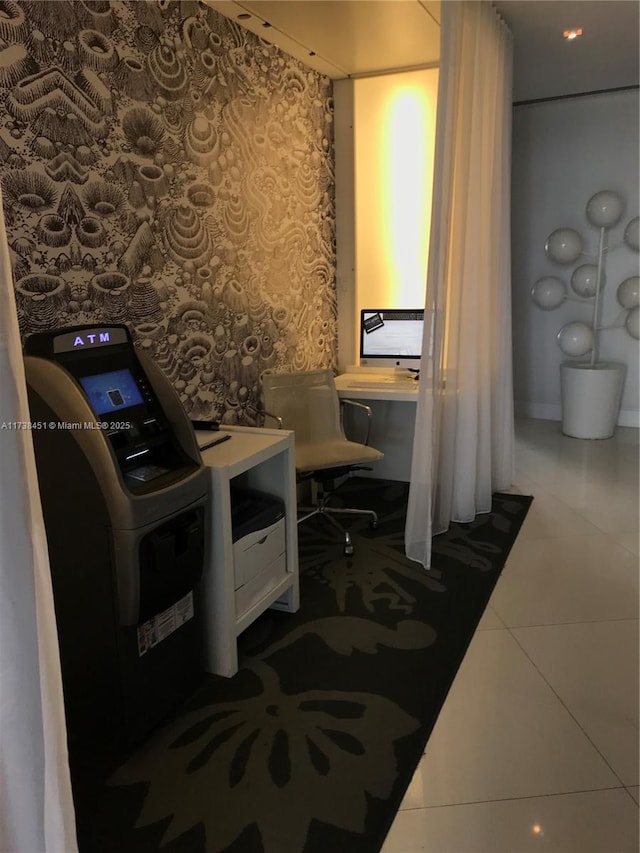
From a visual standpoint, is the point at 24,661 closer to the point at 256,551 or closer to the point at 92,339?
the point at 92,339

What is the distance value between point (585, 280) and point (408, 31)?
9.75 feet

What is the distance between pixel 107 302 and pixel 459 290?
6.02 ft

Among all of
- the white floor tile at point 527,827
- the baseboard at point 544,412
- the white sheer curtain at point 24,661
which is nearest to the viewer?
the white sheer curtain at point 24,661

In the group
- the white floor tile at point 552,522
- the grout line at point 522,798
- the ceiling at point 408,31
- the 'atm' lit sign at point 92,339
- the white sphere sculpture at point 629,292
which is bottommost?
the grout line at point 522,798

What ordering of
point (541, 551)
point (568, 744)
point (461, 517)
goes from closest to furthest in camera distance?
point (568, 744), point (541, 551), point (461, 517)

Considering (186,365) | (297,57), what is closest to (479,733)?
(186,365)

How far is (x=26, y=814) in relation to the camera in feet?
4.12

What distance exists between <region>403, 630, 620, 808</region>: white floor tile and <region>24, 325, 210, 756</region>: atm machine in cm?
90

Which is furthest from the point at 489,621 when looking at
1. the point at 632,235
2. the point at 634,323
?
the point at 632,235

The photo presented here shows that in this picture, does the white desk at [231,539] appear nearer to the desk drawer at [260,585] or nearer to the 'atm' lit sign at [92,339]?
the desk drawer at [260,585]

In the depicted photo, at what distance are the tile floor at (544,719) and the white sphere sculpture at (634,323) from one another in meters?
2.40

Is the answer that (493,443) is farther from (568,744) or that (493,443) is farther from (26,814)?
(26,814)

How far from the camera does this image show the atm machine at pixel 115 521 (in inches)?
77.1

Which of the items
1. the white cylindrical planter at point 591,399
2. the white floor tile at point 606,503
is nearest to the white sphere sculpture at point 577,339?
the white cylindrical planter at point 591,399
